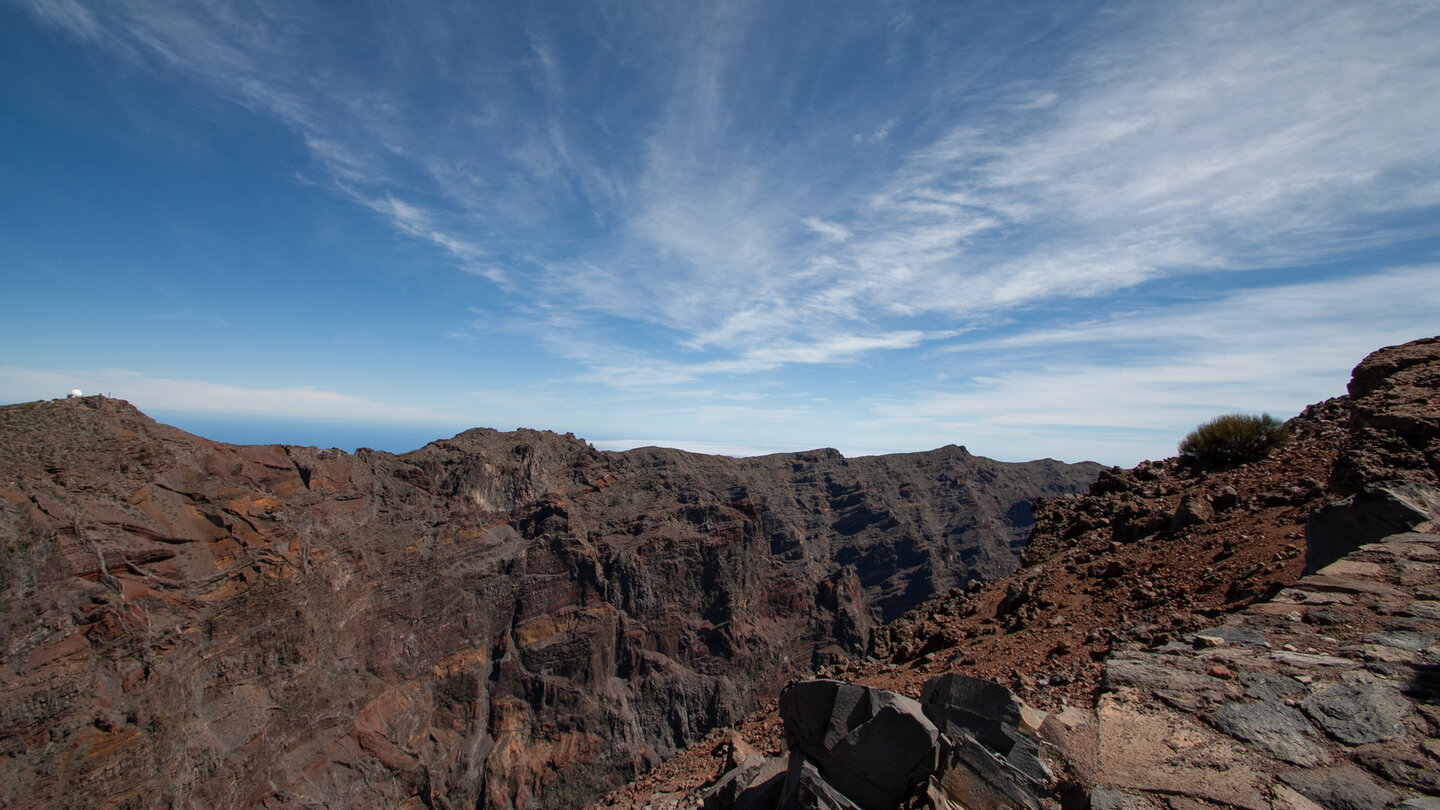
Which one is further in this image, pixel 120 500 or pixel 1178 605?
pixel 120 500

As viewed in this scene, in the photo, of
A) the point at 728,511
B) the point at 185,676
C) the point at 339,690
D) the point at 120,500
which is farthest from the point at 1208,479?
the point at 728,511

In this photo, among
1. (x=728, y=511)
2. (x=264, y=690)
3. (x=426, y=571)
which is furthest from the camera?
(x=728, y=511)

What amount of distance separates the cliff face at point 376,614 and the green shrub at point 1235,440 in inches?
378

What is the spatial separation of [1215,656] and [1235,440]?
9455 mm

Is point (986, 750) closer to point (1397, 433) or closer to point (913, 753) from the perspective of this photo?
point (913, 753)

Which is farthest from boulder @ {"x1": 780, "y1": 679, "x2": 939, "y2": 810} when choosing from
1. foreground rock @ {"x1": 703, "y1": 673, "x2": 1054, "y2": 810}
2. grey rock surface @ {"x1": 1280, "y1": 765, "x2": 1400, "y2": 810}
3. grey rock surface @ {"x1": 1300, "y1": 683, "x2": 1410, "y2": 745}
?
grey rock surface @ {"x1": 1300, "y1": 683, "x2": 1410, "y2": 745}

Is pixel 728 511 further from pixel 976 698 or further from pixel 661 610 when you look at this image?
pixel 976 698

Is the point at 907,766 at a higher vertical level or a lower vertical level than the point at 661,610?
higher

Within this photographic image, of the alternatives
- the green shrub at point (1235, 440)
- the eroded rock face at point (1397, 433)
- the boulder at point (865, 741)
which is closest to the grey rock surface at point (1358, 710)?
the boulder at point (865, 741)

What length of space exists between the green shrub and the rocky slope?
1.70 ft

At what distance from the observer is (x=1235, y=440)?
40.3ft

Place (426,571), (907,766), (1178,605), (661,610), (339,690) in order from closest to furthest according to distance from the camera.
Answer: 1. (907,766)
2. (1178,605)
3. (339,690)
4. (426,571)
5. (661,610)

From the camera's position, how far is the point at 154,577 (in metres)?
37.8

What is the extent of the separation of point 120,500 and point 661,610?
5712 cm
